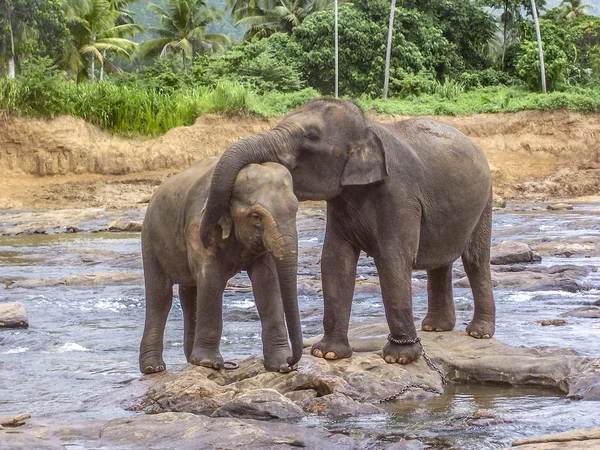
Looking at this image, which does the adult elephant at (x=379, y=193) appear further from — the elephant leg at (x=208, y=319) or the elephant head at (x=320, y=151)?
the elephant leg at (x=208, y=319)

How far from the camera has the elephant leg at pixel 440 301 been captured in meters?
9.31

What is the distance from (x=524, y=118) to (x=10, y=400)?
115 feet

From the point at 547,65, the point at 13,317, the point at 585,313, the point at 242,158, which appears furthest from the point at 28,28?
the point at 242,158

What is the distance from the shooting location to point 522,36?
1857 inches

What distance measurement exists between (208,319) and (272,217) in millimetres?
1044

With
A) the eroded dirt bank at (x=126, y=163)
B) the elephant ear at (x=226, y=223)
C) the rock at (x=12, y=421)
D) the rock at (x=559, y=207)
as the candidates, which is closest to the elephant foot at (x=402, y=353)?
the elephant ear at (x=226, y=223)

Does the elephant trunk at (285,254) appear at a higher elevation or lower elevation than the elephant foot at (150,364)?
higher

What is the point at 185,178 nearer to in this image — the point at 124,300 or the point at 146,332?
the point at 146,332

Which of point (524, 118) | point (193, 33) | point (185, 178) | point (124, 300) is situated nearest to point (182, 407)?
point (185, 178)

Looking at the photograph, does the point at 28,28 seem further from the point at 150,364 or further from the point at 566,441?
the point at 566,441

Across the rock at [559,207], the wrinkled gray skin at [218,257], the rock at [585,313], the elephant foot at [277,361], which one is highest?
the wrinkled gray skin at [218,257]

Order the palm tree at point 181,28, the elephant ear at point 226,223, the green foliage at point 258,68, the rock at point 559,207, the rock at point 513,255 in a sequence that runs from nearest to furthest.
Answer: the elephant ear at point 226,223 < the rock at point 513,255 < the rock at point 559,207 < the green foliage at point 258,68 < the palm tree at point 181,28

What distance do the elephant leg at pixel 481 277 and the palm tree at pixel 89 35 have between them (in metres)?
48.6

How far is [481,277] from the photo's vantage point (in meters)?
9.28
